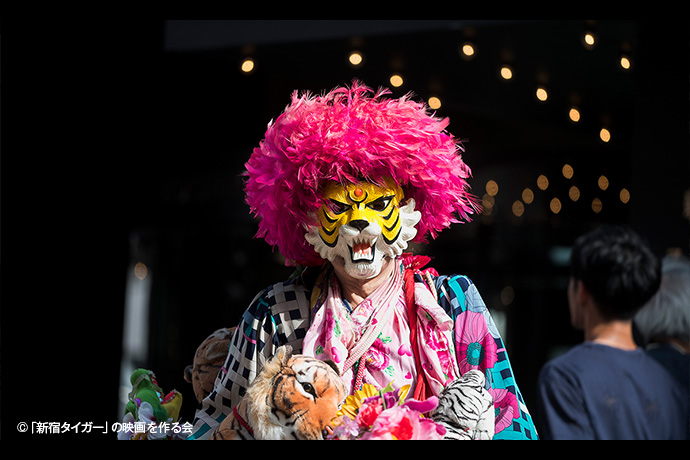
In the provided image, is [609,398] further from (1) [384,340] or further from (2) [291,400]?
(2) [291,400]

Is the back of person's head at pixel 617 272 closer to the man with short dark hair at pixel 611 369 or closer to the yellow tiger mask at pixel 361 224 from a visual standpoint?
the man with short dark hair at pixel 611 369

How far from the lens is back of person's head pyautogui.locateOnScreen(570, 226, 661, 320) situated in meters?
1.60

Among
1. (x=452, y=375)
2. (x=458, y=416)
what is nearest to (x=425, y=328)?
(x=452, y=375)

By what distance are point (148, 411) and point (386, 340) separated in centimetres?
64

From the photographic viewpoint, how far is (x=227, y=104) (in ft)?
9.13

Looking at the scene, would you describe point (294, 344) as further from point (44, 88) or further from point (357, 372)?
point (44, 88)

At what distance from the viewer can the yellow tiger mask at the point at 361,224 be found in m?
1.68

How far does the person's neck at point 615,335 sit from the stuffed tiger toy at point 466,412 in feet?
0.87

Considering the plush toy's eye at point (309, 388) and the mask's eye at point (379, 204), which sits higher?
the mask's eye at point (379, 204)

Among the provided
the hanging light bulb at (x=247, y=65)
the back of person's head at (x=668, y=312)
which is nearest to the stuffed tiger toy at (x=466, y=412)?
the back of person's head at (x=668, y=312)

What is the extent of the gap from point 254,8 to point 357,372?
93 cm

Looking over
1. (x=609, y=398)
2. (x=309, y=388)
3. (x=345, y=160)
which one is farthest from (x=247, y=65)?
(x=609, y=398)

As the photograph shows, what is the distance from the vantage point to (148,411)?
1906mm

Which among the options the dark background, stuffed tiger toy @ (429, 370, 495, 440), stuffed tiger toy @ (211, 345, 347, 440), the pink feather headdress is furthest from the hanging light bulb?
stuffed tiger toy @ (429, 370, 495, 440)
